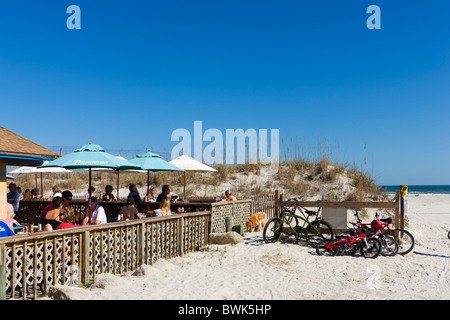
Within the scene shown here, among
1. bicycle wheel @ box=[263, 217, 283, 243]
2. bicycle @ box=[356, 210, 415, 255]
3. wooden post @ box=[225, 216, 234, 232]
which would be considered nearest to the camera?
bicycle @ box=[356, 210, 415, 255]

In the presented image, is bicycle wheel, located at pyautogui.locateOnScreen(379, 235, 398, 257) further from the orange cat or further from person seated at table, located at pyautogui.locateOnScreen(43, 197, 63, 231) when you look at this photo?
person seated at table, located at pyautogui.locateOnScreen(43, 197, 63, 231)

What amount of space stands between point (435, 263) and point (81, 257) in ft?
25.5

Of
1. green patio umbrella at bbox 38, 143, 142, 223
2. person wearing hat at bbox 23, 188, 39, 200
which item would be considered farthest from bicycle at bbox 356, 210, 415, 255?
person wearing hat at bbox 23, 188, 39, 200

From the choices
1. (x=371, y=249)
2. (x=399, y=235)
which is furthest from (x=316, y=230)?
(x=399, y=235)

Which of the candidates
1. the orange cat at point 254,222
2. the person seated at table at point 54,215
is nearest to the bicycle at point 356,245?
the orange cat at point 254,222

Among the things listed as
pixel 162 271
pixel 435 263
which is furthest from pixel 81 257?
pixel 435 263

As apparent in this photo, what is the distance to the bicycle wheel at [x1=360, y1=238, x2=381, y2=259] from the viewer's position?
30.6 ft

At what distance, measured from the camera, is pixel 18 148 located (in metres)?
8.94

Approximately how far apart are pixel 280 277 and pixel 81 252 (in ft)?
12.1

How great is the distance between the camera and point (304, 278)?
24.8 ft

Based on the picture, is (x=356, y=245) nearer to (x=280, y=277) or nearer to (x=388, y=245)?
(x=388, y=245)

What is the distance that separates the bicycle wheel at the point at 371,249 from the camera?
30.6 ft

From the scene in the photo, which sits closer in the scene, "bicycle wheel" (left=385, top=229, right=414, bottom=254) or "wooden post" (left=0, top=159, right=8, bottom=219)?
"wooden post" (left=0, top=159, right=8, bottom=219)

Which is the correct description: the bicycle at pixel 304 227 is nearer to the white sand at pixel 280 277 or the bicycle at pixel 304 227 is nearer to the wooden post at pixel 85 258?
the white sand at pixel 280 277
